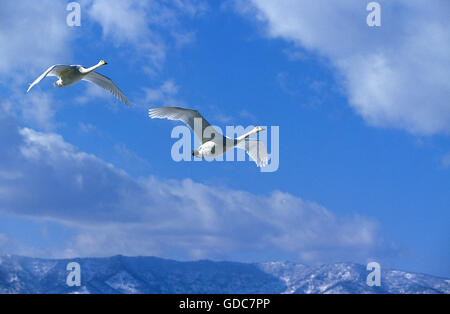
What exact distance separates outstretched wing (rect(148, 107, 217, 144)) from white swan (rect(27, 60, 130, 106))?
6087 mm

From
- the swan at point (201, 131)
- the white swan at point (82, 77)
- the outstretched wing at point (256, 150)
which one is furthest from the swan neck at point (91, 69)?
the outstretched wing at point (256, 150)

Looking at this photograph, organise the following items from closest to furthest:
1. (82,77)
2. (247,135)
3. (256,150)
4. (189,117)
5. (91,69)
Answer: (189,117) → (91,69) → (82,77) → (247,135) → (256,150)

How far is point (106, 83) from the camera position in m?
44.1

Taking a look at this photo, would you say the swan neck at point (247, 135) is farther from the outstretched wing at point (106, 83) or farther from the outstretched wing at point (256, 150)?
the outstretched wing at point (106, 83)

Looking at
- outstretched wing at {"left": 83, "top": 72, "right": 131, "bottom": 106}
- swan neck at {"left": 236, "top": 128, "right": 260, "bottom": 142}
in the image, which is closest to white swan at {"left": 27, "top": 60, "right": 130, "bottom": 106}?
outstretched wing at {"left": 83, "top": 72, "right": 131, "bottom": 106}

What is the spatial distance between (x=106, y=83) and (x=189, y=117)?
877 cm

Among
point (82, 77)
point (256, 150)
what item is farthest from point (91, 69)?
point (256, 150)

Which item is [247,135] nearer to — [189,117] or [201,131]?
[201,131]

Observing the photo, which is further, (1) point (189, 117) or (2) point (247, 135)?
(2) point (247, 135)

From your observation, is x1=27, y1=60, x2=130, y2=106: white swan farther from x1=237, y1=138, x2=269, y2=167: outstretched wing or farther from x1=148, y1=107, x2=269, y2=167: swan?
x1=237, y1=138, x2=269, y2=167: outstretched wing

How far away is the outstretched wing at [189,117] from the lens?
39.5m

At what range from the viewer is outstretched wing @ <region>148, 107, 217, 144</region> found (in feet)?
130
